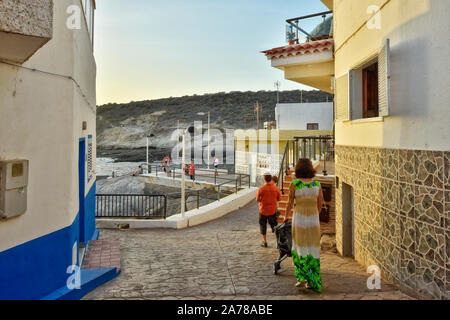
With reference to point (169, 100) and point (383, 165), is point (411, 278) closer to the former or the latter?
point (383, 165)

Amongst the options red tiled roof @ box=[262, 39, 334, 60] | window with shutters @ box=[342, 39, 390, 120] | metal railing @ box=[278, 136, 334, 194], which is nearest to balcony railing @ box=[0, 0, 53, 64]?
window with shutters @ box=[342, 39, 390, 120]

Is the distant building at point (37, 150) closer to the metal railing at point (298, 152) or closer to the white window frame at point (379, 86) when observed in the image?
the white window frame at point (379, 86)

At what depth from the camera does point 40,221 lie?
14.2 feet

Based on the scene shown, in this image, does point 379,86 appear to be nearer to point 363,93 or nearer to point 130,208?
point 363,93

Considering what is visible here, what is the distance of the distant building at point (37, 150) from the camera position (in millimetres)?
3596

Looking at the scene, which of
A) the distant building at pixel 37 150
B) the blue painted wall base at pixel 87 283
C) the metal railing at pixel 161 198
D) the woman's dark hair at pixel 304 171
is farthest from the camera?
the metal railing at pixel 161 198

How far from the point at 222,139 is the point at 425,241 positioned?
6840 cm

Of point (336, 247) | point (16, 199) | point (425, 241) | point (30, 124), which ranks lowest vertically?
point (336, 247)

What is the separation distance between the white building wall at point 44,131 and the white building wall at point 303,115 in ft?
104

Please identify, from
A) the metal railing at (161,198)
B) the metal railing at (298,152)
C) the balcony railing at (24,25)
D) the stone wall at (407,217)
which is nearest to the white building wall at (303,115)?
the metal railing at (161,198)

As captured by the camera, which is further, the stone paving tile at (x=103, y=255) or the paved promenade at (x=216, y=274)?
the stone paving tile at (x=103, y=255)
